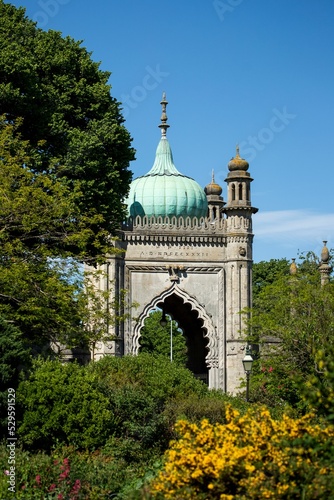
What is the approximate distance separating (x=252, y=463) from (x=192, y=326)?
41.2 m

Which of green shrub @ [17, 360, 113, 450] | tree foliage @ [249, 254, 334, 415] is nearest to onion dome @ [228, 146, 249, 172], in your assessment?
tree foliage @ [249, 254, 334, 415]

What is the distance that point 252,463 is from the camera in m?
12.3

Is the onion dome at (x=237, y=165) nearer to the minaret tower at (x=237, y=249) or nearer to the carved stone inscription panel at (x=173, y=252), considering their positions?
the minaret tower at (x=237, y=249)

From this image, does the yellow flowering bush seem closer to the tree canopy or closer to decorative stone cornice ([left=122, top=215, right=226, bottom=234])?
the tree canopy

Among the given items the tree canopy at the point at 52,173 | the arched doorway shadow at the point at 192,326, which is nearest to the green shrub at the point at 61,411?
the tree canopy at the point at 52,173

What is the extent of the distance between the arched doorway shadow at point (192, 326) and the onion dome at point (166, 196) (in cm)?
391

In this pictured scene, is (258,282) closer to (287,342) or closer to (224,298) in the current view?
(224,298)

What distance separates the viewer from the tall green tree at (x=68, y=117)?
31797mm

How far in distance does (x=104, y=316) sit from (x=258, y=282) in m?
51.5

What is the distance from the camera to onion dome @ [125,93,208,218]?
50469mm

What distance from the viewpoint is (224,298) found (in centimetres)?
4925

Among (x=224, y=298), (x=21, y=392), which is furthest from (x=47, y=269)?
(x=224, y=298)

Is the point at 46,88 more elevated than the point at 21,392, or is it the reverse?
the point at 46,88

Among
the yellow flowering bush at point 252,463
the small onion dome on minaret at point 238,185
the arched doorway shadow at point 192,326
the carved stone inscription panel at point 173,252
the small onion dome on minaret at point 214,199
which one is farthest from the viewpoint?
the small onion dome on minaret at point 214,199
